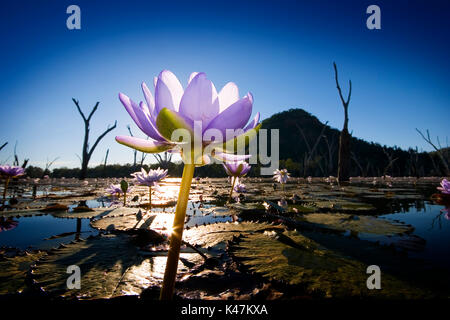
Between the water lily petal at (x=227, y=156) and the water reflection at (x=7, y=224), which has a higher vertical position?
the water lily petal at (x=227, y=156)

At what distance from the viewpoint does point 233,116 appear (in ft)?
2.01

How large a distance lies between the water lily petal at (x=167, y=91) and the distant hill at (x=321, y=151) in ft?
100

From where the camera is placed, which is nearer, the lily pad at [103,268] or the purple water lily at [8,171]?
the lily pad at [103,268]

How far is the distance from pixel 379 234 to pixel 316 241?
55 cm

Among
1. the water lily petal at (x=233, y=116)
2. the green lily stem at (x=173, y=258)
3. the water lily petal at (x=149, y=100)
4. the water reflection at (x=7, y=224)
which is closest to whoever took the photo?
the green lily stem at (x=173, y=258)

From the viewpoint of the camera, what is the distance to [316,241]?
48.2 inches

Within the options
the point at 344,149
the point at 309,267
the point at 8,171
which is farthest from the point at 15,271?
the point at 344,149

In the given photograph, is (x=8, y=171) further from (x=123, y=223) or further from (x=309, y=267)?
(x=309, y=267)

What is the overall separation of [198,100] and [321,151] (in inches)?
1908

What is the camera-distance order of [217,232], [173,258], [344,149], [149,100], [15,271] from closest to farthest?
[173,258], [149,100], [15,271], [217,232], [344,149]

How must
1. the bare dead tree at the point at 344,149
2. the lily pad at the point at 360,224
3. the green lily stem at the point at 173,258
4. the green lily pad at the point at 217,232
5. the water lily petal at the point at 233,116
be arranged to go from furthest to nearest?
the bare dead tree at the point at 344,149
the lily pad at the point at 360,224
the green lily pad at the point at 217,232
the water lily petal at the point at 233,116
the green lily stem at the point at 173,258

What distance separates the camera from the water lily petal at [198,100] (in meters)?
0.62

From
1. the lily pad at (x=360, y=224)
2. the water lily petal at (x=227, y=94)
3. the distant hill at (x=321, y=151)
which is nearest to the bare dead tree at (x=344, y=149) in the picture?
the lily pad at (x=360, y=224)

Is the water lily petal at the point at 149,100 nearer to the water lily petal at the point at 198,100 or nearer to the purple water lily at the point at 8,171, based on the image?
the water lily petal at the point at 198,100
